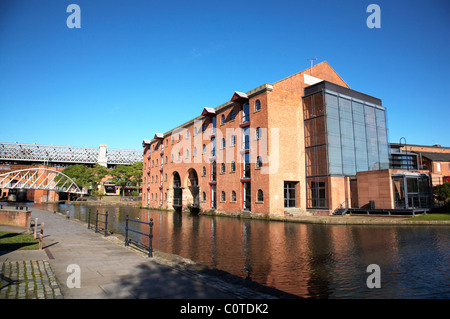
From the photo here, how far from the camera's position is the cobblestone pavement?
491 cm

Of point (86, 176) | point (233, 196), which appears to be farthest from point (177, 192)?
point (86, 176)

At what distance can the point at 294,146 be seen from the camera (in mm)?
29500

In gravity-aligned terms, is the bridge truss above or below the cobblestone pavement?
above

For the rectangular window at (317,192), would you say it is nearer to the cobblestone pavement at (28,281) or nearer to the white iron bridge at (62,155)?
the cobblestone pavement at (28,281)

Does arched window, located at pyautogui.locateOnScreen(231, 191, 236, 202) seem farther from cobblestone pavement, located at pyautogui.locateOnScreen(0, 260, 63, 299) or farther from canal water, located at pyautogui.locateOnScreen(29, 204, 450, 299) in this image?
cobblestone pavement, located at pyautogui.locateOnScreen(0, 260, 63, 299)

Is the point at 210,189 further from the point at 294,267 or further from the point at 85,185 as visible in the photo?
the point at 85,185

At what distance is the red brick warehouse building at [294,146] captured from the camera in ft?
90.5

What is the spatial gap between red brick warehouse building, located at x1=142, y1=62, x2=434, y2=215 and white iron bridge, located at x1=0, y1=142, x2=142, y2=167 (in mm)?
81228

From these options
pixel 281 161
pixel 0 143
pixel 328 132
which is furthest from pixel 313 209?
pixel 0 143

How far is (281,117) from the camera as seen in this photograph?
2852 centimetres

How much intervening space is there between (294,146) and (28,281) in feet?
87.1

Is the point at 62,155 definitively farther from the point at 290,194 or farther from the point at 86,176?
the point at 290,194

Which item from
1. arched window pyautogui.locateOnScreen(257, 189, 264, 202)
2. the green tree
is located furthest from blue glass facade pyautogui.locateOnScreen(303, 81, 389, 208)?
the green tree
